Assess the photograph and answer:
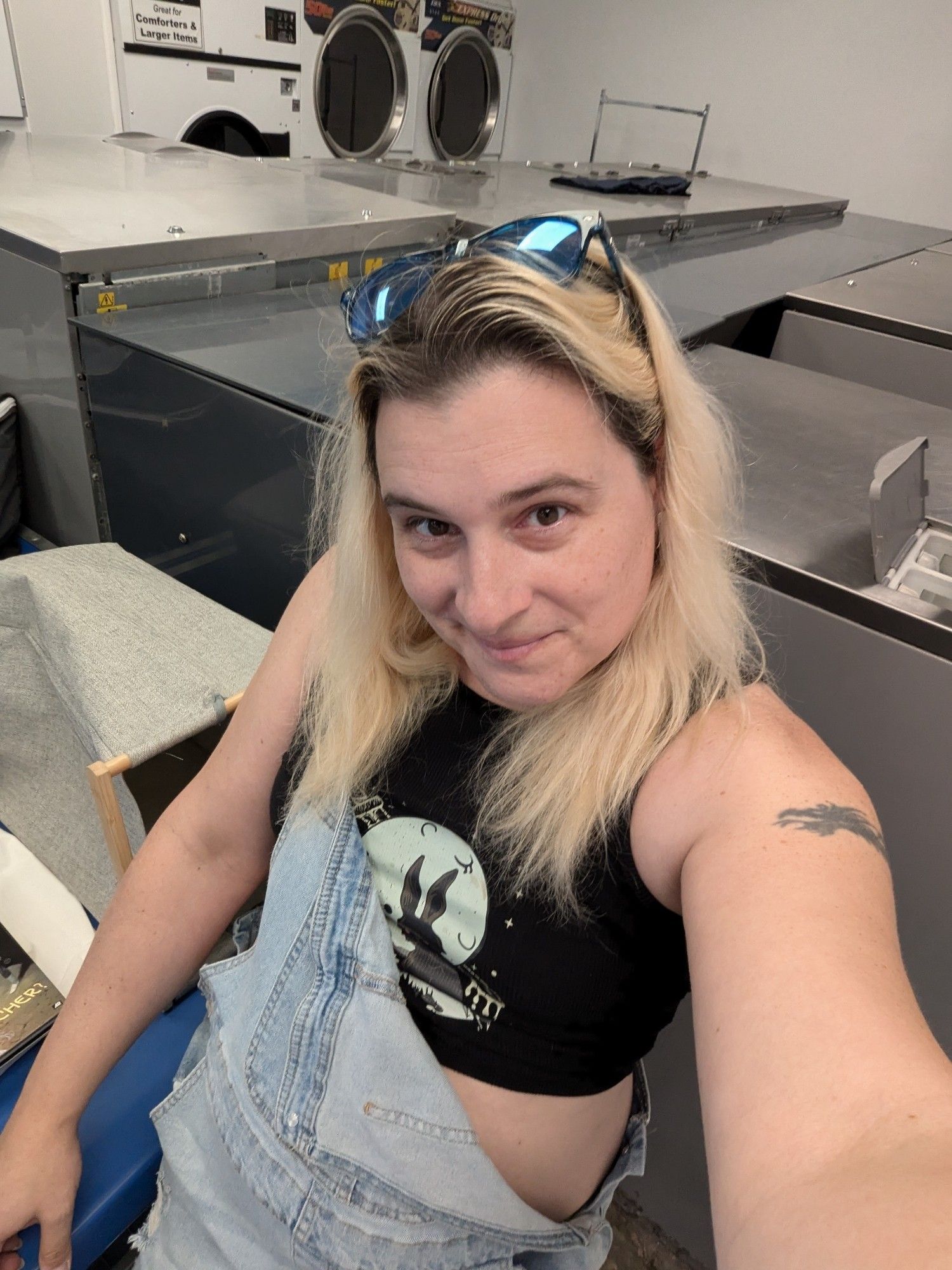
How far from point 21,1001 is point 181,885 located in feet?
0.85

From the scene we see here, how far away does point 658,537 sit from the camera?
0.60m

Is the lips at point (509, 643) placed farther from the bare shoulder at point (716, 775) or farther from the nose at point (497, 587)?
the bare shoulder at point (716, 775)

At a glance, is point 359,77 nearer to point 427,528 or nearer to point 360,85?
point 360,85

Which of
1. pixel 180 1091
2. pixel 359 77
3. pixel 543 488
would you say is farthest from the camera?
pixel 359 77

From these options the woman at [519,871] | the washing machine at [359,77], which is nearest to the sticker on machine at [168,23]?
the washing machine at [359,77]

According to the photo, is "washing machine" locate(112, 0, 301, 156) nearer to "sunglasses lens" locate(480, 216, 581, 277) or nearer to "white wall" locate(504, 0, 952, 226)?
"white wall" locate(504, 0, 952, 226)

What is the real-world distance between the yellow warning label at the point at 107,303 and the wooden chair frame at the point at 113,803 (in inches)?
25.8

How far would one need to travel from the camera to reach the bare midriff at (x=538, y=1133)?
0.62 meters

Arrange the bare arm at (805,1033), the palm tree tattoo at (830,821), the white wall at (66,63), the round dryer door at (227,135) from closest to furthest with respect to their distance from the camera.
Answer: the bare arm at (805,1033) → the palm tree tattoo at (830,821) → the white wall at (66,63) → the round dryer door at (227,135)

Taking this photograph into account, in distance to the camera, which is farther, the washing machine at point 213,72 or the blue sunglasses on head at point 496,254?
the washing machine at point 213,72

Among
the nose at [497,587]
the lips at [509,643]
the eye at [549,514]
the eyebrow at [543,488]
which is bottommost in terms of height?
the lips at [509,643]

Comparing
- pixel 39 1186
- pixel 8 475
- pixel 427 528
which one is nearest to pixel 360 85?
pixel 8 475

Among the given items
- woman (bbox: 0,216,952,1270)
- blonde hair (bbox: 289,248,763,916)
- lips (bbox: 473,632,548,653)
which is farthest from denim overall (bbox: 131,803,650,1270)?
lips (bbox: 473,632,548,653)

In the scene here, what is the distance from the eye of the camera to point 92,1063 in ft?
2.55
